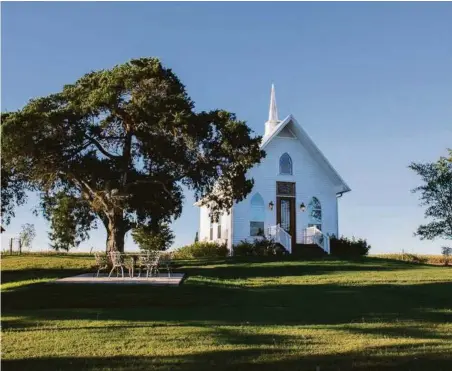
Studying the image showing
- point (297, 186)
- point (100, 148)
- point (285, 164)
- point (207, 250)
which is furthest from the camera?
point (285, 164)

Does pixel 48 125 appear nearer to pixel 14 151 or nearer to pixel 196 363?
pixel 14 151

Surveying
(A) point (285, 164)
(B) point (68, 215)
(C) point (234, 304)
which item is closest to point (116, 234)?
(B) point (68, 215)

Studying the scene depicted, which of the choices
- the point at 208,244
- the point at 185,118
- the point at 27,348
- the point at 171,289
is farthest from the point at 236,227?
the point at 27,348

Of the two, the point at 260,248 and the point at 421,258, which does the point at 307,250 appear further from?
the point at 421,258

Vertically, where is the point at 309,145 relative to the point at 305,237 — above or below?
above

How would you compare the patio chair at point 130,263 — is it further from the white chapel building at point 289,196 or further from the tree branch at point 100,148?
the white chapel building at point 289,196

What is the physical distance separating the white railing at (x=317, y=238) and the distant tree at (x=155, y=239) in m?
7.41

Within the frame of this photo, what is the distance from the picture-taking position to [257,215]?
96.0 ft

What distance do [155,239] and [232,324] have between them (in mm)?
20108

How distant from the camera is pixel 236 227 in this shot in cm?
2861

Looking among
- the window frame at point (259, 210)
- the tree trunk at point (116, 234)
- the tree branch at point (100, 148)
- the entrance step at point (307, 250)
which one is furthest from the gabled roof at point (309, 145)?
the tree trunk at point (116, 234)

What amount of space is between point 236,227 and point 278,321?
61.4 ft

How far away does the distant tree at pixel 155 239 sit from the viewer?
95.9 ft

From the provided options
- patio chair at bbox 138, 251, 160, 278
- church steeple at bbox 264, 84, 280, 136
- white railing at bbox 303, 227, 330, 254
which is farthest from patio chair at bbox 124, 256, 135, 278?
church steeple at bbox 264, 84, 280, 136
